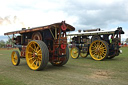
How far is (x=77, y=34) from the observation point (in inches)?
459

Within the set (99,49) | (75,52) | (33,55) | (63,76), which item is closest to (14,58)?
(33,55)

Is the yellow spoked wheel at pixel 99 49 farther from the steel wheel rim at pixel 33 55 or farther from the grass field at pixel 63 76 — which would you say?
the steel wheel rim at pixel 33 55

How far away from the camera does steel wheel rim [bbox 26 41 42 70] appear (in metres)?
6.05

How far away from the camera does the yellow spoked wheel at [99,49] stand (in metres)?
9.59

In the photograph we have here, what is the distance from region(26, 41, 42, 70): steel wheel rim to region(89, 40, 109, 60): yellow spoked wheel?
17.0ft

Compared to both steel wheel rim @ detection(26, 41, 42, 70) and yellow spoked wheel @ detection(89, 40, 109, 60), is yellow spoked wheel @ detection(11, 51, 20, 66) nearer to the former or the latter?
steel wheel rim @ detection(26, 41, 42, 70)

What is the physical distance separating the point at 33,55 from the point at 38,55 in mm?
356

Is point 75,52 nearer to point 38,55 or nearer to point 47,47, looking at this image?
point 47,47

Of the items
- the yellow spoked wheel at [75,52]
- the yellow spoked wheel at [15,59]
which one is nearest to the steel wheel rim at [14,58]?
the yellow spoked wheel at [15,59]

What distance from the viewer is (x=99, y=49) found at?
9930mm

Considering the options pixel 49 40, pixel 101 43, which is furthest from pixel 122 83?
pixel 101 43

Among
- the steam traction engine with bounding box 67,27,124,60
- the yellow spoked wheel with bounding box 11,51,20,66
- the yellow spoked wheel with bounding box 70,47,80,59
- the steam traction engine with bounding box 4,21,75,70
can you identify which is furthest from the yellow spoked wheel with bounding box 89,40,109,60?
the yellow spoked wheel with bounding box 11,51,20,66

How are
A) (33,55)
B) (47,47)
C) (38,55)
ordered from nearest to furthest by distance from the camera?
(38,55) < (33,55) < (47,47)

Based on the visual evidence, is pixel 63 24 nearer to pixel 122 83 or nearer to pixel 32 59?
pixel 32 59
